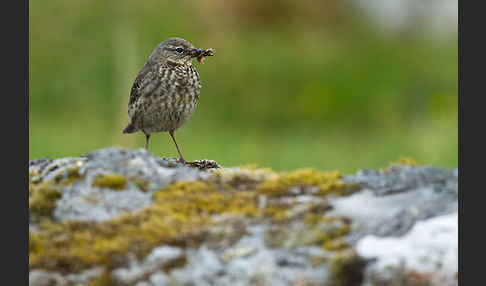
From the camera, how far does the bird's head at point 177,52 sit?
18.5ft

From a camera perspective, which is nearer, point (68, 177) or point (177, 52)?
point (68, 177)

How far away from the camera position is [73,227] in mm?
3238

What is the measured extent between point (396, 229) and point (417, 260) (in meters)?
0.18

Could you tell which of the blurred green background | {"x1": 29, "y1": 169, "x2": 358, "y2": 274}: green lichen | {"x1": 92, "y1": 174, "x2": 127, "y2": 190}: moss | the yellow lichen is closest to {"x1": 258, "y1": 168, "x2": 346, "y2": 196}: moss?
{"x1": 29, "y1": 169, "x2": 358, "y2": 274}: green lichen

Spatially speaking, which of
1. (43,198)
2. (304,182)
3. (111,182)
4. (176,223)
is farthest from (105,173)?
(304,182)

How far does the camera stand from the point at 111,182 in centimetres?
341

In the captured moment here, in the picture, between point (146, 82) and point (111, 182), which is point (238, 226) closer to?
point (111, 182)

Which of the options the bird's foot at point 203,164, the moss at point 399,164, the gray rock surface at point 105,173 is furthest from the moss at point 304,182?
the bird's foot at point 203,164

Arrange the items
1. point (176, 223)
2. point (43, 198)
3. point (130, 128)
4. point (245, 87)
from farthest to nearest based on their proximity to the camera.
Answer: point (245, 87), point (130, 128), point (43, 198), point (176, 223)

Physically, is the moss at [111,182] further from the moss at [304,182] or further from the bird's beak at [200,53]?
the bird's beak at [200,53]

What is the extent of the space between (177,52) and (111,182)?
2.42m

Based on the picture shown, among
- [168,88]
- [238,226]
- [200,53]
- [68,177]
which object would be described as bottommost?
[238,226]

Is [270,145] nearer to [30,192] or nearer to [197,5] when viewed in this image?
[197,5]

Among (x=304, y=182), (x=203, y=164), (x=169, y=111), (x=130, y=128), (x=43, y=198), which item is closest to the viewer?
(x=43, y=198)
